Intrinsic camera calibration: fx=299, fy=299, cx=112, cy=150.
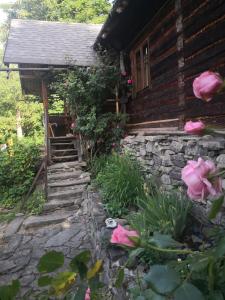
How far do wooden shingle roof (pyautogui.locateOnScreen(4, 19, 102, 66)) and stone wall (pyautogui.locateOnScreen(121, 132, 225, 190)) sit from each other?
10.4 ft

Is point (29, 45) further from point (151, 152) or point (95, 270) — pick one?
point (95, 270)

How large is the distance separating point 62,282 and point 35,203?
20.5ft

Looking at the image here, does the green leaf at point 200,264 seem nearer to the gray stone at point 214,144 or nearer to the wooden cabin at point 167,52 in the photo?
the gray stone at point 214,144

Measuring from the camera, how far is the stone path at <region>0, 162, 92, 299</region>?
431cm

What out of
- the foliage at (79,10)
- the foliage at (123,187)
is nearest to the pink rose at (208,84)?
the foliage at (123,187)

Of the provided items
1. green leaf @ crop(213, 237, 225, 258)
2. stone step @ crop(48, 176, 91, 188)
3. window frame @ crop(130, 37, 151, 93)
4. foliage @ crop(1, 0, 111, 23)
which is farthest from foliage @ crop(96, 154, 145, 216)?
foliage @ crop(1, 0, 111, 23)

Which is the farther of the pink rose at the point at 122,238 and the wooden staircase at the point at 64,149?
the wooden staircase at the point at 64,149

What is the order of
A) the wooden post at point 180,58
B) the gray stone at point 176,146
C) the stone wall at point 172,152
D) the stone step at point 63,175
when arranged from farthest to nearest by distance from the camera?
the stone step at point 63,175
the wooden post at point 180,58
the gray stone at point 176,146
the stone wall at point 172,152

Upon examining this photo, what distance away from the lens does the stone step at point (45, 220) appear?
5877mm

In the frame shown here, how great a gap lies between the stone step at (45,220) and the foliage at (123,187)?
113 cm

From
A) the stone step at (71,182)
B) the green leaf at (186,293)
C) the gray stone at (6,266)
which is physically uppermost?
the green leaf at (186,293)

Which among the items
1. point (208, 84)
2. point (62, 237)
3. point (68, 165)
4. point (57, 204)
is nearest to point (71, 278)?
point (208, 84)

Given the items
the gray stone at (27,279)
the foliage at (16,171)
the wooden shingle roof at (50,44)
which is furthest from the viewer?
the foliage at (16,171)

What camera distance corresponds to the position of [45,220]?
5.95 meters
